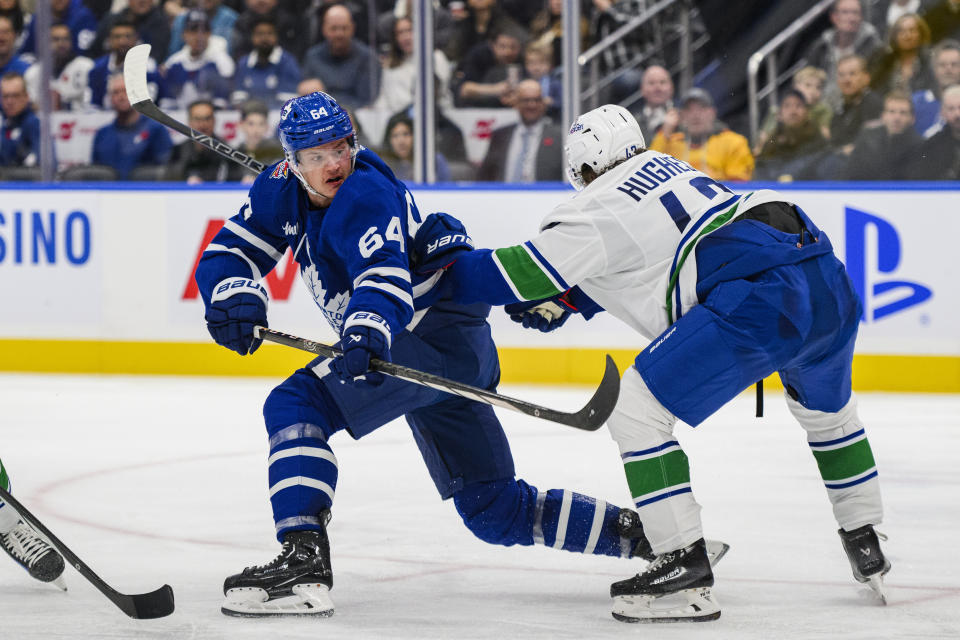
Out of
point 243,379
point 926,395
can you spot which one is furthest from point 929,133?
point 243,379

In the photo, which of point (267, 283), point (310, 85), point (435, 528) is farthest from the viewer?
point (310, 85)

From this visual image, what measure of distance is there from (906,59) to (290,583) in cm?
447

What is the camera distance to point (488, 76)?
7094 millimetres

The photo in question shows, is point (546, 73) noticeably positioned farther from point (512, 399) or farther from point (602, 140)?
point (512, 399)

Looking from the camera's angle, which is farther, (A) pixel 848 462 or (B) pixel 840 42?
(B) pixel 840 42

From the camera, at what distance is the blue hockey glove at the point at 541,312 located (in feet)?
10.1

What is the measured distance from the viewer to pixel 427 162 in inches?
275

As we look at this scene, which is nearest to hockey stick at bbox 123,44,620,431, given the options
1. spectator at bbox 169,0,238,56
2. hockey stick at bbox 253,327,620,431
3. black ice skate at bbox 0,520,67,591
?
hockey stick at bbox 253,327,620,431

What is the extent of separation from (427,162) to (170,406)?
5.76 ft

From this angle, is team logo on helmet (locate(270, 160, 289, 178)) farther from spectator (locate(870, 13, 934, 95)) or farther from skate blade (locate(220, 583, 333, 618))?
spectator (locate(870, 13, 934, 95))

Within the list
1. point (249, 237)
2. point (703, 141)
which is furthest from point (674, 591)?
point (703, 141)

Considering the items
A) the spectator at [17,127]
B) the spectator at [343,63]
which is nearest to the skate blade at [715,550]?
the spectator at [343,63]

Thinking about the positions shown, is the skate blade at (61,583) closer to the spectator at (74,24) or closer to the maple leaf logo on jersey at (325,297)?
the maple leaf logo on jersey at (325,297)

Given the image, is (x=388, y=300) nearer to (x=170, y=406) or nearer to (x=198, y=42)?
(x=170, y=406)
